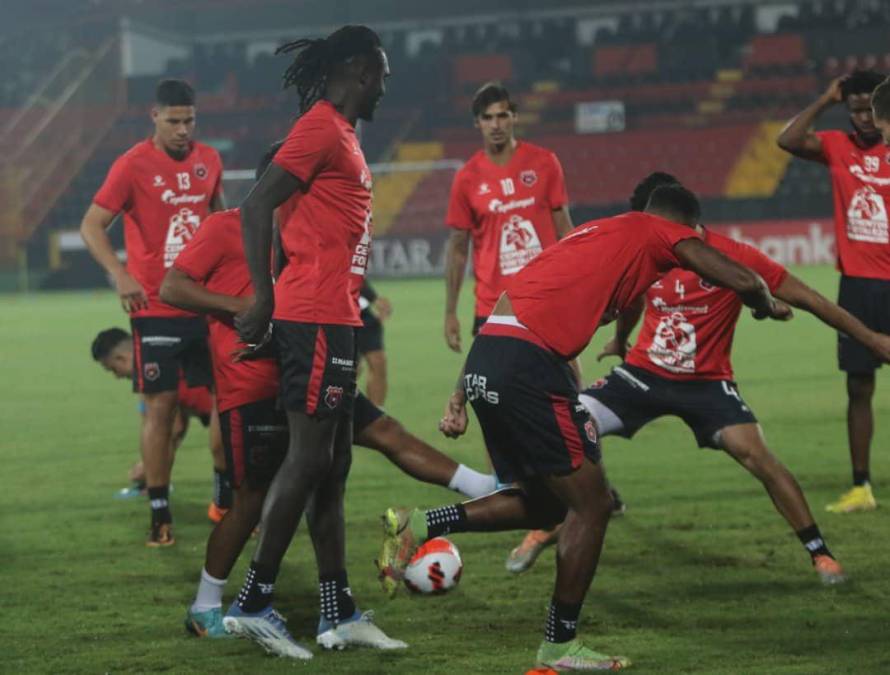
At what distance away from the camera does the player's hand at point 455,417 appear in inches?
204

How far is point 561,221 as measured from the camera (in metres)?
8.51

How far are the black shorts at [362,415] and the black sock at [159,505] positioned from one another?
2.15 meters

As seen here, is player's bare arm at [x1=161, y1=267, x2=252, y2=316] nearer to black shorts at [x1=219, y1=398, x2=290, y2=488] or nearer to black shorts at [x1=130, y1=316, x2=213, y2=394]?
black shorts at [x1=219, y1=398, x2=290, y2=488]

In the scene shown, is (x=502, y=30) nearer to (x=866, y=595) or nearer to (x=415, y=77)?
(x=415, y=77)

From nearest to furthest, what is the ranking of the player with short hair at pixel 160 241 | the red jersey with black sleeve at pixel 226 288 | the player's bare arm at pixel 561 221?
the red jersey with black sleeve at pixel 226 288
the player with short hair at pixel 160 241
the player's bare arm at pixel 561 221

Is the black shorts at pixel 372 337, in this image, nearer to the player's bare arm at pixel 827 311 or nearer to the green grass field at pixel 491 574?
the green grass field at pixel 491 574

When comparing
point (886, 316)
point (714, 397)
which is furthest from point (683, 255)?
point (886, 316)

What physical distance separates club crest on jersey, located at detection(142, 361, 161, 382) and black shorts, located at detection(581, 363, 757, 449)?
2.31 metres

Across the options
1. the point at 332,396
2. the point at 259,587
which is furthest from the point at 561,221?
the point at 259,587

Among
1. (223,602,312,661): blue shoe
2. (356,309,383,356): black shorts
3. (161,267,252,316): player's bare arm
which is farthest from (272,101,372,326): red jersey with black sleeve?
(356,309,383,356): black shorts

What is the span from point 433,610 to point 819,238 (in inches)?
1218

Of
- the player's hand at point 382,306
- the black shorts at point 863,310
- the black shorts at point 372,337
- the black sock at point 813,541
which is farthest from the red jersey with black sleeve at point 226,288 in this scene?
the black shorts at point 372,337

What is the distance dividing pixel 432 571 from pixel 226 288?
4.88 feet

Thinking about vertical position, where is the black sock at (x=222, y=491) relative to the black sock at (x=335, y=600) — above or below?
below
